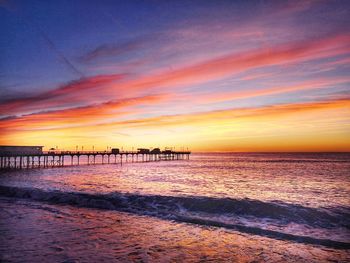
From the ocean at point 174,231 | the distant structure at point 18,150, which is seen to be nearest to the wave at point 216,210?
the ocean at point 174,231

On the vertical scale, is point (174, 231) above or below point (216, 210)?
above

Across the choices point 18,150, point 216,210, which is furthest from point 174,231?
point 18,150

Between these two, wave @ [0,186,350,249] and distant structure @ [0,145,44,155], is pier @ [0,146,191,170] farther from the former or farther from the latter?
wave @ [0,186,350,249]

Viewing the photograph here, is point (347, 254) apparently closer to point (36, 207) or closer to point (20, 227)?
point (20, 227)

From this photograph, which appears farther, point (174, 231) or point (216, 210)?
point (216, 210)

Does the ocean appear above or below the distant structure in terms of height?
below

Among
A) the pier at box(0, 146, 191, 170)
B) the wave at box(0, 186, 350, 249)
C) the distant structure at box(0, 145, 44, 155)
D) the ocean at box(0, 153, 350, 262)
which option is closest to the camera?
the ocean at box(0, 153, 350, 262)

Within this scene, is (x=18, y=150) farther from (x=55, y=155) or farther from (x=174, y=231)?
(x=174, y=231)

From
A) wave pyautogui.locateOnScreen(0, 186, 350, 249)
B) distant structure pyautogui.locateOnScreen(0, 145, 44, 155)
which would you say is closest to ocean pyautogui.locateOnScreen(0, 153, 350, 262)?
wave pyautogui.locateOnScreen(0, 186, 350, 249)

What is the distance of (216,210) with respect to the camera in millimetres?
20016

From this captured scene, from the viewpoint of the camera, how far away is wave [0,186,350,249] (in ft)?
48.6

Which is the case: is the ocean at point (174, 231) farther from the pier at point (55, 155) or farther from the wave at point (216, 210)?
the pier at point (55, 155)

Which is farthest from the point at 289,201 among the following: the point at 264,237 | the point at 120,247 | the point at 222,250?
the point at 120,247

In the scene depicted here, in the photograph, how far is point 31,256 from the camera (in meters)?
9.64
